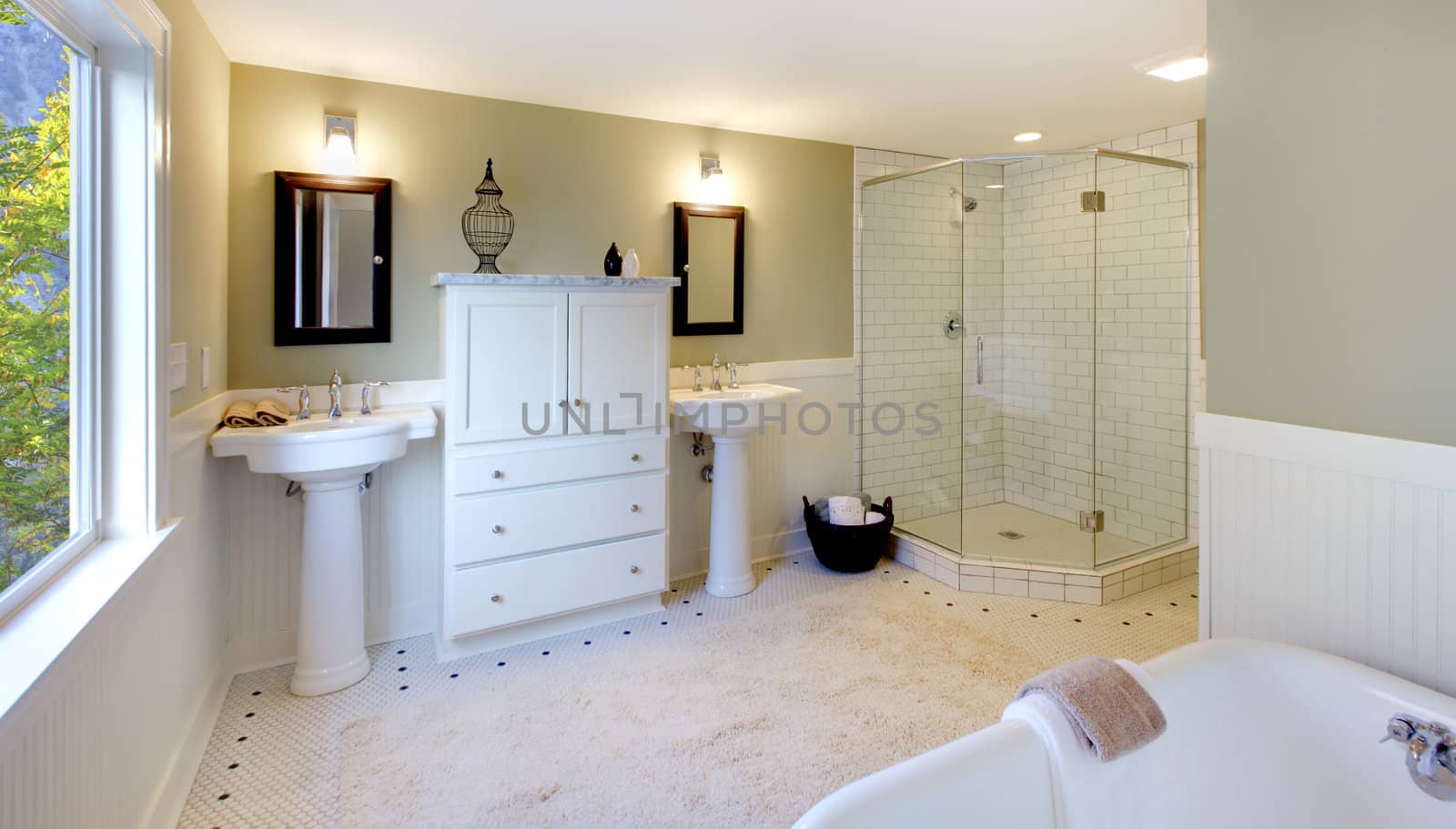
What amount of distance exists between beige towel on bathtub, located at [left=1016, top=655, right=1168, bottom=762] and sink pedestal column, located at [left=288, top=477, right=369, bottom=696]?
7.44 ft

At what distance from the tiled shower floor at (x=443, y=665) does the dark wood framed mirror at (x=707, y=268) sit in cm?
129

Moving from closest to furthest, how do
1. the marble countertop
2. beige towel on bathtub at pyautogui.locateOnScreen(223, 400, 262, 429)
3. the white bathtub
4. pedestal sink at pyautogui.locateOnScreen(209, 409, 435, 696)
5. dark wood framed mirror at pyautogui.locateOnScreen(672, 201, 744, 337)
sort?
the white bathtub
pedestal sink at pyautogui.locateOnScreen(209, 409, 435, 696)
beige towel on bathtub at pyautogui.locateOnScreen(223, 400, 262, 429)
the marble countertop
dark wood framed mirror at pyautogui.locateOnScreen(672, 201, 744, 337)

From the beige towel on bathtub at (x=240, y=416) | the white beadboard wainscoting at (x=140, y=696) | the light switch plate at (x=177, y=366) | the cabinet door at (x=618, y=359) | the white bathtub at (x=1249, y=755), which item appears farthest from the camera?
the cabinet door at (x=618, y=359)

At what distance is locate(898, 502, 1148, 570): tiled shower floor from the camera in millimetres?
3547

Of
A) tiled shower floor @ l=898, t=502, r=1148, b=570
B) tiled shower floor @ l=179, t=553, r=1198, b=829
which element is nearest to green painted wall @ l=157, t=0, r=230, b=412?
tiled shower floor @ l=179, t=553, r=1198, b=829

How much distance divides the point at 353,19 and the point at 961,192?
2.87 meters

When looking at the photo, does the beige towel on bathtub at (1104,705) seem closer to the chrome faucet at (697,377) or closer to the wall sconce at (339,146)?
the chrome faucet at (697,377)

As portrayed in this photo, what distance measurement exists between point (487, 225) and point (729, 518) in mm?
1690

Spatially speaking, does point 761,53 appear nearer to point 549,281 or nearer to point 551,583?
point 549,281

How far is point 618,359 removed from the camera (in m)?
2.97

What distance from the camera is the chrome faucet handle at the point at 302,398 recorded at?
8.85ft

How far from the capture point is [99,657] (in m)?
1.41

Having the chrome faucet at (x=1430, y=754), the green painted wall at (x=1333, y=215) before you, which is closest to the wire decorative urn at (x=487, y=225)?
the green painted wall at (x=1333, y=215)

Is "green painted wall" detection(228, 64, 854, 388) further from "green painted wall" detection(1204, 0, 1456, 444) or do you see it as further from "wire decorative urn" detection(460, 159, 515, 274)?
"green painted wall" detection(1204, 0, 1456, 444)
